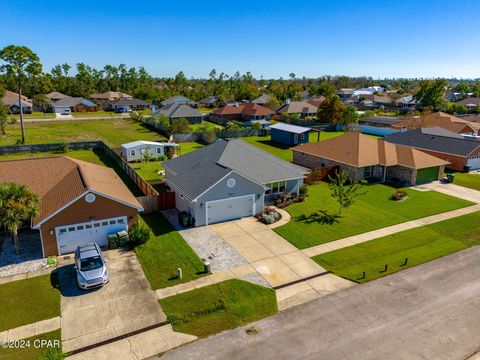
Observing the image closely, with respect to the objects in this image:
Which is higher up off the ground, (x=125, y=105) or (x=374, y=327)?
(x=125, y=105)

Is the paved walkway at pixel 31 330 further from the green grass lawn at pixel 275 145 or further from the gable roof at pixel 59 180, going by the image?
the green grass lawn at pixel 275 145

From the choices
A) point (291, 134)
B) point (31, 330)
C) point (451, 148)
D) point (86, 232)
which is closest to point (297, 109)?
point (291, 134)

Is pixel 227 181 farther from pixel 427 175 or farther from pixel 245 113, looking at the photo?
pixel 245 113

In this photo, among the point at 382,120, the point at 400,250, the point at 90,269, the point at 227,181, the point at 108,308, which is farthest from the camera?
the point at 382,120

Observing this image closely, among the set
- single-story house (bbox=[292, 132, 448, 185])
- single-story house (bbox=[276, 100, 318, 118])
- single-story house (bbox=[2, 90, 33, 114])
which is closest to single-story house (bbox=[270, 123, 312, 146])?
single-story house (bbox=[292, 132, 448, 185])

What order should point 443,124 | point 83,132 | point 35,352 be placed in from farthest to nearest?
point 83,132
point 443,124
point 35,352

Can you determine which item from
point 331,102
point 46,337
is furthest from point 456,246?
point 331,102

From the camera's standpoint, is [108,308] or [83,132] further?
[83,132]
